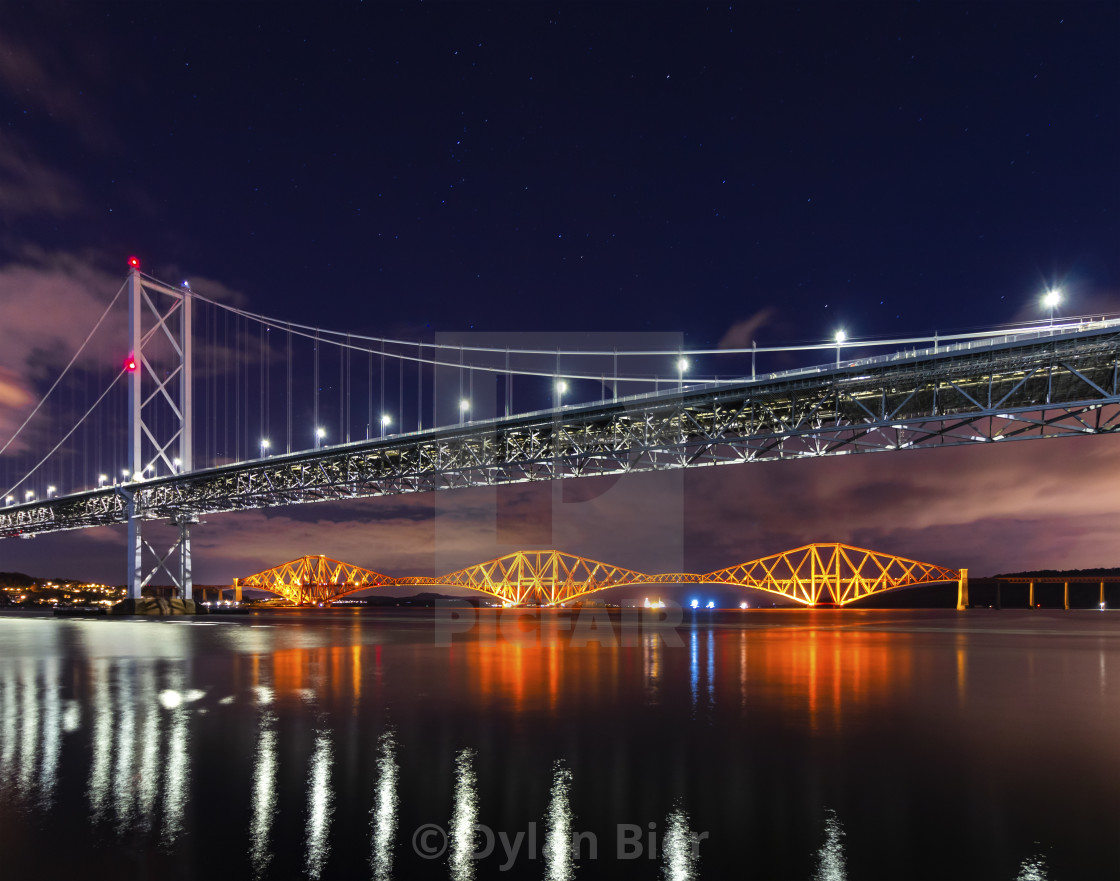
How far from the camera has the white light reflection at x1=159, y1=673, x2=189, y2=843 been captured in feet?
19.7

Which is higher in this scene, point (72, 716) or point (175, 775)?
point (175, 775)

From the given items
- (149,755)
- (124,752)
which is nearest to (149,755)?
(149,755)

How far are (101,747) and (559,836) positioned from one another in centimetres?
650

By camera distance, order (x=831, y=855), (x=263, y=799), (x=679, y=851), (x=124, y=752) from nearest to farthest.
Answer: (x=831, y=855)
(x=679, y=851)
(x=263, y=799)
(x=124, y=752)

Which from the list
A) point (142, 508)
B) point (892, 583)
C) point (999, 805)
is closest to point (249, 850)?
point (999, 805)

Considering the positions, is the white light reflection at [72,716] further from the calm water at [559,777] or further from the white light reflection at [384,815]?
the white light reflection at [384,815]

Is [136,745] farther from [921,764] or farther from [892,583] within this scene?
[892,583]

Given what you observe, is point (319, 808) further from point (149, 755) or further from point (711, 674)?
point (711, 674)

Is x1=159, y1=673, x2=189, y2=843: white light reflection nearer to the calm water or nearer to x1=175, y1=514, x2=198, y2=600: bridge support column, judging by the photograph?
the calm water

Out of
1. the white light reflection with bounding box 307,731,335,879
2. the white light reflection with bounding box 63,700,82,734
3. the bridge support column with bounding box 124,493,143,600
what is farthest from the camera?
the bridge support column with bounding box 124,493,143,600

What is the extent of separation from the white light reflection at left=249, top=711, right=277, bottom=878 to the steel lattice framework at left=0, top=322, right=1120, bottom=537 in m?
27.5

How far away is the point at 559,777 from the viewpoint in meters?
7.45

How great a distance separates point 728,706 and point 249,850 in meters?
8.30

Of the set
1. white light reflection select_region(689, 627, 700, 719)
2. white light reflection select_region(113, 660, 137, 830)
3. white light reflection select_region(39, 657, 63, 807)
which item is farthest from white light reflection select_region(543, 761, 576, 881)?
white light reflection select_region(39, 657, 63, 807)
